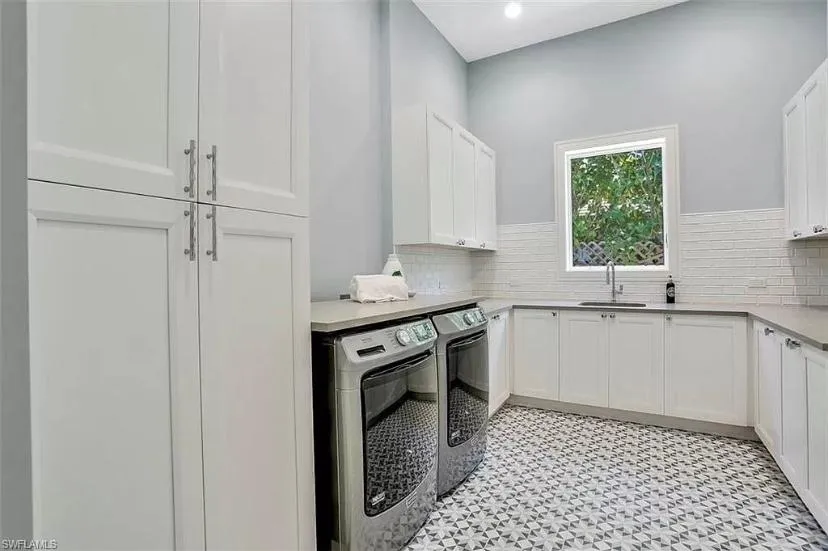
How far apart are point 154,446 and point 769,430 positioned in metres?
3.34

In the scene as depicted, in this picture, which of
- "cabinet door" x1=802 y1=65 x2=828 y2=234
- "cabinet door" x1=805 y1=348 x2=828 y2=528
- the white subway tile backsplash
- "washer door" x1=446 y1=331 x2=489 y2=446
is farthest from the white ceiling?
"cabinet door" x1=805 y1=348 x2=828 y2=528

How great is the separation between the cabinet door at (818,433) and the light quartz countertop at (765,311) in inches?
3.5

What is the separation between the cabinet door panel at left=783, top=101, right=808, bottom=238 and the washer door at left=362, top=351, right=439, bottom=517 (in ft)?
9.39


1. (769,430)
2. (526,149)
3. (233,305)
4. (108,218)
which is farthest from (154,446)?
(526,149)

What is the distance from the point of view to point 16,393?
938 mm

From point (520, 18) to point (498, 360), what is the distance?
3.05 meters

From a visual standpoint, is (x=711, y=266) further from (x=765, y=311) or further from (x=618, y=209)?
(x=618, y=209)

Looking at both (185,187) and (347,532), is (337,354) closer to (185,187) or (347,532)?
(347,532)

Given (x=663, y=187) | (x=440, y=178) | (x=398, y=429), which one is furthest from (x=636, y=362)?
(x=398, y=429)

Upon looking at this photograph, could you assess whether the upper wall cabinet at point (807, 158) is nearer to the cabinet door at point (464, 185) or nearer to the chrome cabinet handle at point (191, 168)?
the cabinet door at point (464, 185)

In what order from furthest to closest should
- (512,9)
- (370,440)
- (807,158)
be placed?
(512,9)
(807,158)
(370,440)

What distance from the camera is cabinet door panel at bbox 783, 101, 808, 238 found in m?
3.01

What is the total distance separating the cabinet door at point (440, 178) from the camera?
3305 mm

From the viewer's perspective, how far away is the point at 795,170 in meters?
3.17
